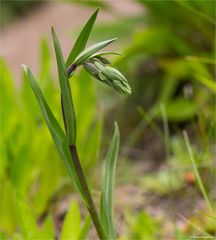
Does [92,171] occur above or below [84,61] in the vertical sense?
below

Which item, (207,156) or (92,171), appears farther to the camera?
(92,171)

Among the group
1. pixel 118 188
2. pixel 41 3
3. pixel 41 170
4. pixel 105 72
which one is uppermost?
pixel 105 72

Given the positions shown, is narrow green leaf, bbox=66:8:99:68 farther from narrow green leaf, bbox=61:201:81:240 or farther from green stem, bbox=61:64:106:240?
narrow green leaf, bbox=61:201:81:240

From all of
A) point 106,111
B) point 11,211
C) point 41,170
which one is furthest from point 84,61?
point 106,111

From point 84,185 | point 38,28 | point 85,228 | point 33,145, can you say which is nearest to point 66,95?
point 84,185

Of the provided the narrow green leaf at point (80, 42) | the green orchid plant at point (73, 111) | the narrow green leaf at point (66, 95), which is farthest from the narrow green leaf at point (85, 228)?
the narrow green leaf at point (80, 42)

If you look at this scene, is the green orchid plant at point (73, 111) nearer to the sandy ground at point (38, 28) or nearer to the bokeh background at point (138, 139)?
the bokeh background at point (138, 139)

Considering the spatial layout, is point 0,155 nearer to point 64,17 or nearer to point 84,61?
point 84,61

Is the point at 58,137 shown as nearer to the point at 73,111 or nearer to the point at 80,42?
the point at 73,111
